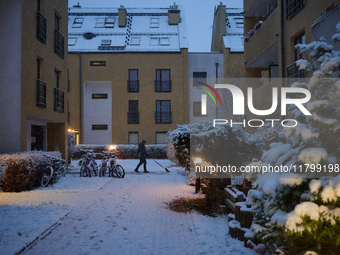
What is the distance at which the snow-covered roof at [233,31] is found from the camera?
30094 mm

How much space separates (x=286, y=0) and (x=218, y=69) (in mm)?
18318

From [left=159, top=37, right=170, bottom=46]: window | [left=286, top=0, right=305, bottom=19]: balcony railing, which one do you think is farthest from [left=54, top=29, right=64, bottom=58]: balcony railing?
[left=159, top=37, right=170, bottom=46]: window

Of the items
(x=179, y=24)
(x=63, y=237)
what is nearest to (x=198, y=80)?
(x=179, y=24)

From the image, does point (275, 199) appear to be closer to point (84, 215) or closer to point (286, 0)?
point (84, 215)

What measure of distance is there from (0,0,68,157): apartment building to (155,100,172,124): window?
14.1 m

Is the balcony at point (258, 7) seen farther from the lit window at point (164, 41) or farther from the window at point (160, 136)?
the window at point (160, 136)

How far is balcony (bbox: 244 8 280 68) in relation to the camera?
1312 centimetres

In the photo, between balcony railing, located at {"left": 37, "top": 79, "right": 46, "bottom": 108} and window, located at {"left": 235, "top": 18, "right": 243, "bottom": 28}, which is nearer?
balcony railing, located at {"left": 37, "top": 79, "right": 46, "bottom": 108}

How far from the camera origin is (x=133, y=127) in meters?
29.5

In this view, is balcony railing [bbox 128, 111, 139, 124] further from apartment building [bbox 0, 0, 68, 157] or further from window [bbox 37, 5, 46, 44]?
window [bbox 37, 5, 46, 44]

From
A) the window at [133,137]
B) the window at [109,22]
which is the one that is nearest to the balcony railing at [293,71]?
the window at [133,137]

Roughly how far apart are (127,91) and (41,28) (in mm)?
16456

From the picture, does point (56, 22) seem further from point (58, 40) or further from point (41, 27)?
point (41, 27)

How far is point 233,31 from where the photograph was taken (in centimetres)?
3203
